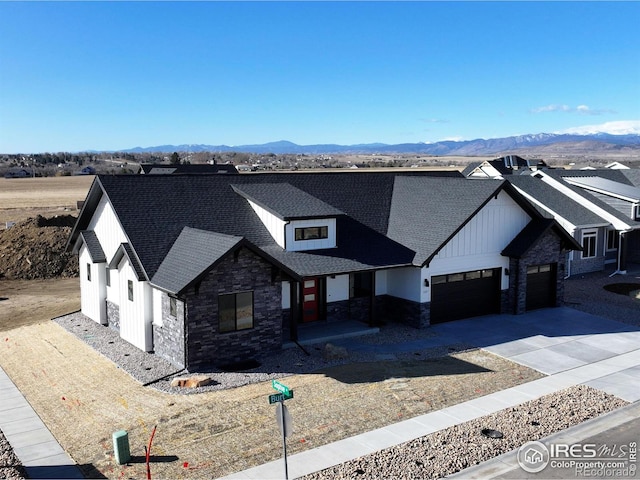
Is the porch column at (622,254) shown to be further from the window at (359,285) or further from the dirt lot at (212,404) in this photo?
the dirt lot at (212,404)

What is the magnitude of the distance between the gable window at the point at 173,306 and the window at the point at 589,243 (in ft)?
80.8

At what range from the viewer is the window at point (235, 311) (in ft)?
58.8

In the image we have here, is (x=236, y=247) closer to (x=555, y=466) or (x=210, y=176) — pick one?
(x=210, y=176)

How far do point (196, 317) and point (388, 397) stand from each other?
5.97 metres

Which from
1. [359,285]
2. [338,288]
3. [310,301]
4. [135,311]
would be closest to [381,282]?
[359,285]

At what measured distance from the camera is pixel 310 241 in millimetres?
21375

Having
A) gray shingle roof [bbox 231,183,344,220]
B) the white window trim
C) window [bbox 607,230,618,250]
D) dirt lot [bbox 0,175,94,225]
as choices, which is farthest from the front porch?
dirt lot [bbox 0,175,94,225]

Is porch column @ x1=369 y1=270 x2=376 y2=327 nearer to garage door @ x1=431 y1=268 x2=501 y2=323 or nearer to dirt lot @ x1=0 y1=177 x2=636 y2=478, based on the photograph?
garage door @ x1=431 y1=268 x2=501 y2=323

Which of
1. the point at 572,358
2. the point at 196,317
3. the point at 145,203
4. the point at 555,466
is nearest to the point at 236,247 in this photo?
the point at 196,317

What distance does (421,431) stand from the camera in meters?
13.6

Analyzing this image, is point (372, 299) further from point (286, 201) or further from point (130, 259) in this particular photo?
point (130, 259)

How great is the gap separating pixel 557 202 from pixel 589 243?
292 centimetres

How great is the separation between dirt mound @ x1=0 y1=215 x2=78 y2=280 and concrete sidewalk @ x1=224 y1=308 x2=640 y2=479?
2244cm

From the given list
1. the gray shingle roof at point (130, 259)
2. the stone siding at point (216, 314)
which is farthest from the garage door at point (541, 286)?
the gray shingle roof at point (130, 259)
